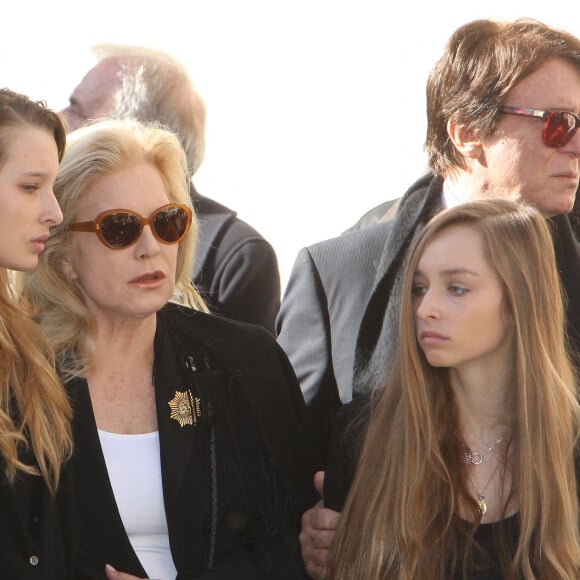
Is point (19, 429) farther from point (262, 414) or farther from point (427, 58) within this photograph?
point (427, 58)

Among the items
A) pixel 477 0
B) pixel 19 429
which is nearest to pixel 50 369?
pixel 19 429

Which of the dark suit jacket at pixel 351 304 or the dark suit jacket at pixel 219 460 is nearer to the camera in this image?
the dark suit jacket at pixel 219 460

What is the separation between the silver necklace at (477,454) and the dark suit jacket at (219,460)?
0.55m

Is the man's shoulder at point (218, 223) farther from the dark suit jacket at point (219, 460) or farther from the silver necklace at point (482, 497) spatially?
the silver necklace at point (482, 497)

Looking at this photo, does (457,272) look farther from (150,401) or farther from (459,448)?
(150,401)

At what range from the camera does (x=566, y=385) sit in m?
2.75

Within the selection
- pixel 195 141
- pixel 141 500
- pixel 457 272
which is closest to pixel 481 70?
pixel 457 272

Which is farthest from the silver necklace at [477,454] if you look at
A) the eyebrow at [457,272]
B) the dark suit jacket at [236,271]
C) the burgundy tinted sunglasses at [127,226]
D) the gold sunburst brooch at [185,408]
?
the dark suit jacket at [236,271]

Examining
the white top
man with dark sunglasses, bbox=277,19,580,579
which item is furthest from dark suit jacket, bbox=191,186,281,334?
the white top

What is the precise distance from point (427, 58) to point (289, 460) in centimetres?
485

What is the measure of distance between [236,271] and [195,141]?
0.57 m

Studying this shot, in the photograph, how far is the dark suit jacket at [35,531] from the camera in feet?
8.59

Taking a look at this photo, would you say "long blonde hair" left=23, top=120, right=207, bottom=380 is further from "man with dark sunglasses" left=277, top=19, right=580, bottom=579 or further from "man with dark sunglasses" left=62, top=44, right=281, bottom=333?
"man with dark sunglasses" left=62, top=44, right=281, bottom=333

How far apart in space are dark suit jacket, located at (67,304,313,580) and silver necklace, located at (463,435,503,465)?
551 millimetres
